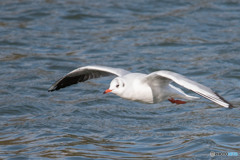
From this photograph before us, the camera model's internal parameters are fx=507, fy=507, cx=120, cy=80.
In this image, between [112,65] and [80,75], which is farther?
[112,65]

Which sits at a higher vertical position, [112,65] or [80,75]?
A: [80,75]

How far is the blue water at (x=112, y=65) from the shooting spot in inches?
344

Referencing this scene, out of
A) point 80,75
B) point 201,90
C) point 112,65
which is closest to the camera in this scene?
point 201,90

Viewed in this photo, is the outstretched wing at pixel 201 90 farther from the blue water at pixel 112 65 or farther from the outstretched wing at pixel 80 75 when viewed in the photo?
the outstretched wing at pixel 80 75

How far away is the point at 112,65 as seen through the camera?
13453 mm

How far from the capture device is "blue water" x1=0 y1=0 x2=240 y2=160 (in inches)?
344

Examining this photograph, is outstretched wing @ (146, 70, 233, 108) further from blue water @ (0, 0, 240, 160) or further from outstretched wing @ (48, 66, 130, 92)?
outstretched wing @ (48, 66, 130, 92)

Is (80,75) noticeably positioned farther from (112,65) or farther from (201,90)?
(112,65)

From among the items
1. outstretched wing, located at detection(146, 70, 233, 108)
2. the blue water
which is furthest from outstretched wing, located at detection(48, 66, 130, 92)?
outstretched wing, located at detection(146, 70, 233, 108)

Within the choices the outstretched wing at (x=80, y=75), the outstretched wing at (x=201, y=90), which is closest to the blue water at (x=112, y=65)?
the outstretched wing at (x=80, y=75)

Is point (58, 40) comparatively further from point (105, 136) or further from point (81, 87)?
point (105, 136)

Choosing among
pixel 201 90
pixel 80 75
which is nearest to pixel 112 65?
pixel 80 75

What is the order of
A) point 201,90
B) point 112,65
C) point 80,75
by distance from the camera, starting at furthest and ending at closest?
point 112,65, point 80,75, point 201,90

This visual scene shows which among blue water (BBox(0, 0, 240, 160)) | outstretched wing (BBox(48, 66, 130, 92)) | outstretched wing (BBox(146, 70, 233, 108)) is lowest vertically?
blue water (BBox(0, 0, 240, 160))
